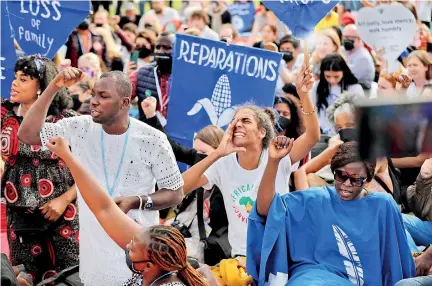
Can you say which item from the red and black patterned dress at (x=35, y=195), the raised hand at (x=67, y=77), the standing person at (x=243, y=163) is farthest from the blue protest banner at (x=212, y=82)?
the raised hand at (x=67, y=77)

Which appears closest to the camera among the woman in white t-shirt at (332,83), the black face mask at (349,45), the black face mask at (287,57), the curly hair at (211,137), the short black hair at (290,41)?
the curly hair at (211,137)

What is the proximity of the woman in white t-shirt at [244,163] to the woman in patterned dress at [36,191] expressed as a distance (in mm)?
786

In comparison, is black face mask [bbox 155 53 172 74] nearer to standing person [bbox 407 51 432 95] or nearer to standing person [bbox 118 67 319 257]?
standing person [bbox 407 51 432 95]

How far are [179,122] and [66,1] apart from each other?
1.30 m

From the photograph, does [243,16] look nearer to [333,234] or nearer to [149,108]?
[149,108]

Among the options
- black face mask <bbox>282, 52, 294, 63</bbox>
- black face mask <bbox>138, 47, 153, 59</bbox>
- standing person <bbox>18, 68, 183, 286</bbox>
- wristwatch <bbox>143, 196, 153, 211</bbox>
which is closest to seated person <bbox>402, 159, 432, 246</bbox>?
standing person <bbox>18, 68, 183, 286</bbox>

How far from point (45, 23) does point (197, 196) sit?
1962 millimetres

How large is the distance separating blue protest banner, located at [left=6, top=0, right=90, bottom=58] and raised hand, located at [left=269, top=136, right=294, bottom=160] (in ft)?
8.87

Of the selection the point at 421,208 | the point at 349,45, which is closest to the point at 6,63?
the point at 421,208

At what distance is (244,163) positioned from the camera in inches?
202

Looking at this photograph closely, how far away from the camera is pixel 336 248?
14.6ft

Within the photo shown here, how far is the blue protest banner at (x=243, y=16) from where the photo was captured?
14.1m

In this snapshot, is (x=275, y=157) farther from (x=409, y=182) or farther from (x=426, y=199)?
(x=409, y=182)

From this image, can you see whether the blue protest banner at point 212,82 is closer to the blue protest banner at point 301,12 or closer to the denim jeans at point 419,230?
the blue protest banner at point 301,12
